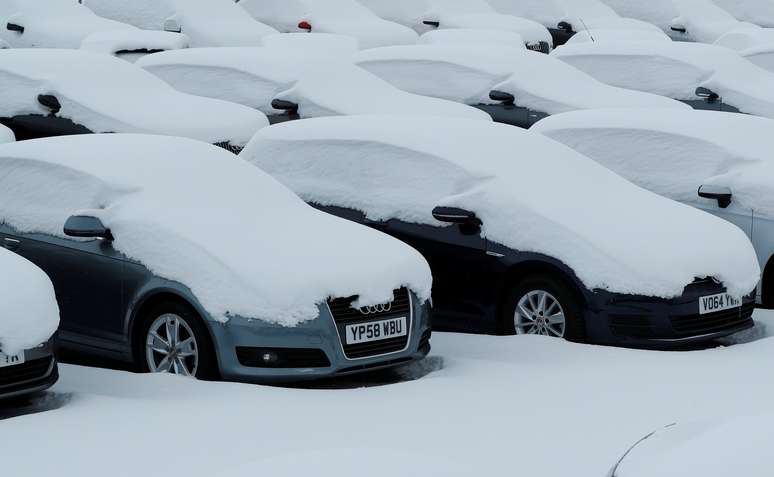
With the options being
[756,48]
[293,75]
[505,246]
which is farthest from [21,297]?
[756,48]

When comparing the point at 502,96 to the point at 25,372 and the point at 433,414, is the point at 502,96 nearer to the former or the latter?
the point at 433,414

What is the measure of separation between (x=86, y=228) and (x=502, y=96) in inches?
299

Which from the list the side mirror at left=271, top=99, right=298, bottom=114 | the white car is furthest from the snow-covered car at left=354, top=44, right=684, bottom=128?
the white car

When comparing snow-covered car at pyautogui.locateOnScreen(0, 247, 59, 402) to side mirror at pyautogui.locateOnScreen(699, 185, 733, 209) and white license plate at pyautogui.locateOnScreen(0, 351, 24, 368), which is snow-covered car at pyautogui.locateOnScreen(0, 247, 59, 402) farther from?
side mirror at pyautogui.locateOnScreen(699, 185, 733, 209)

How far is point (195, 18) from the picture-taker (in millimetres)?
19125

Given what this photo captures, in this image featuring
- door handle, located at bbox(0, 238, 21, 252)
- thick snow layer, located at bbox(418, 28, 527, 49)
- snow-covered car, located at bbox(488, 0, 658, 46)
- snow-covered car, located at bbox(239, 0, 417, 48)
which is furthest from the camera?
snow-covered car, located at bbox(488, 0, 658, 46)

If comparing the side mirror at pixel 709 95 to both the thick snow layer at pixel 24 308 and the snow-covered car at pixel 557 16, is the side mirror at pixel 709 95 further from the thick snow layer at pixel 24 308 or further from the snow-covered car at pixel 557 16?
the thick snow layer at pixel 24 308

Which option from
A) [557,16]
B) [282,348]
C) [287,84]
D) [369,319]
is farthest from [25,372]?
[557,16]

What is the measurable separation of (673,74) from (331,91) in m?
4.84

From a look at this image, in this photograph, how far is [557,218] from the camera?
29.9ft

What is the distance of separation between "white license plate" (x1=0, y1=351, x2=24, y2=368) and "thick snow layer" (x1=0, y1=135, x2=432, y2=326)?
103cm

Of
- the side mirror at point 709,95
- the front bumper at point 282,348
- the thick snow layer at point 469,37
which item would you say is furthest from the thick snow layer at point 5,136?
the thick snow layer at point 469,37

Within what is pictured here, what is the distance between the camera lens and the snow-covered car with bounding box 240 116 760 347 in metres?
8.91

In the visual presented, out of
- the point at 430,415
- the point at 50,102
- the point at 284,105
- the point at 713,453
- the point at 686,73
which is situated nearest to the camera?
the point at 713,453
